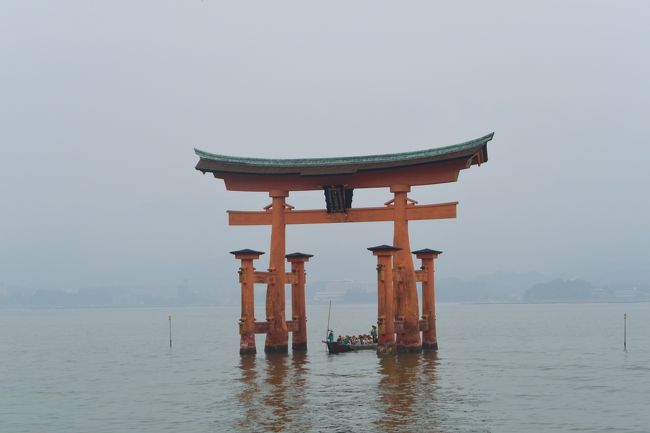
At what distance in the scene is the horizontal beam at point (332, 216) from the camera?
110 ft

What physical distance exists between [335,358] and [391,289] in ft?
23.2

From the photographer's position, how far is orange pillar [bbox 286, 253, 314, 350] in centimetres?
3594

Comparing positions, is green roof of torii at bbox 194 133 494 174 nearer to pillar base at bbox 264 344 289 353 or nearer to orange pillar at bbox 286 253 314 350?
orange pillar at bbox 286 253 314 350

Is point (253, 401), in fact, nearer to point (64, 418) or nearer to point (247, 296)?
point (64, 418)

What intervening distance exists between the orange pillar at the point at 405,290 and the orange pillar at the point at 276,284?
17.6 feet

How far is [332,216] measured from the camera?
115 feet

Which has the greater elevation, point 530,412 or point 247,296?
point 247,296

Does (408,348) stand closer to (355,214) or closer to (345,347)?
(345,347)

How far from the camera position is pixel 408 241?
33.7 meters

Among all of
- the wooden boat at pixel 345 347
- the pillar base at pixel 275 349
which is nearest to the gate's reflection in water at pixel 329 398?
the pillar base at pixel 275 349

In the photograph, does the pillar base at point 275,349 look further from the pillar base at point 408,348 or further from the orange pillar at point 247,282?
the pillar base at point 408,348

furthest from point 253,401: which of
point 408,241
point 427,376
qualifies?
point 408,241

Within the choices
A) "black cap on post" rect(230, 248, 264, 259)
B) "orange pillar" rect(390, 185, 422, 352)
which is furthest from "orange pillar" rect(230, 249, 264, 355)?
"orange pillar" rect(390, 185, 422, 352)

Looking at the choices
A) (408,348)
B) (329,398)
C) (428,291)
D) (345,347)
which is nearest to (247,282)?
(408,348)
